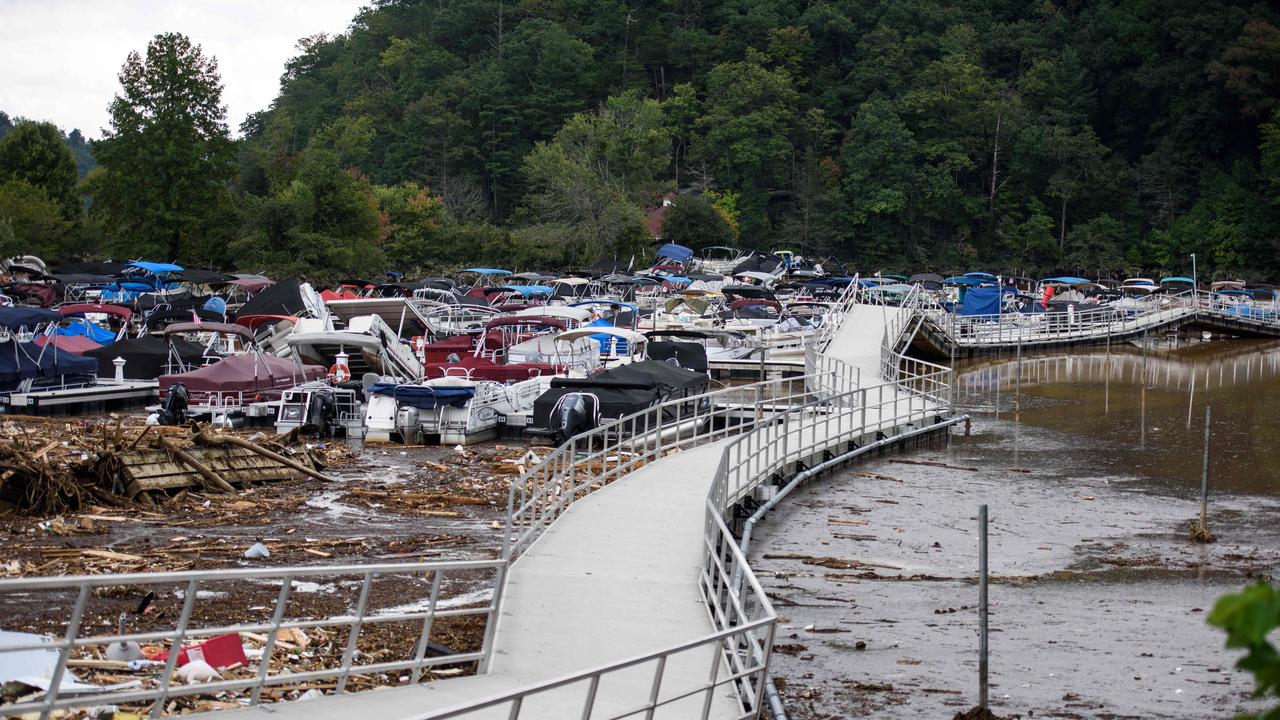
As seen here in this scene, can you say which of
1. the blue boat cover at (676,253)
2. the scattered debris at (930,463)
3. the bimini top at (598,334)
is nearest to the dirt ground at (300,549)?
the scattered debris at (930,463)

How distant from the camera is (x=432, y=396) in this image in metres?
32.7

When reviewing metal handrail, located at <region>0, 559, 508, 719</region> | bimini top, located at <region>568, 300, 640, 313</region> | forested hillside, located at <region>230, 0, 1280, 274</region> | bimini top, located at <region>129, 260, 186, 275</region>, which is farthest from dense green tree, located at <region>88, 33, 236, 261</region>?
metal handrail, located at <region>0, 559, 508, 719</region>

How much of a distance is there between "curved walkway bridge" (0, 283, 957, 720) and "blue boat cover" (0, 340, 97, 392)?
18.4 metres

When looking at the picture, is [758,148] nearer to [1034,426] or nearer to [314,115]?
[314,115]

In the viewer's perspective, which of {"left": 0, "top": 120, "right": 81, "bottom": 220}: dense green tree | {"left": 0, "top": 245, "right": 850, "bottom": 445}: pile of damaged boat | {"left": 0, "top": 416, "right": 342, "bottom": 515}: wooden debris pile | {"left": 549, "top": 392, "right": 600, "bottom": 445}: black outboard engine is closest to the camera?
{"left": 0, "top": 416, "right": 342, "bottom": 515}: wooden debris pile

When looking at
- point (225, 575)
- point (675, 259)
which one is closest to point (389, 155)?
point (675, 259)

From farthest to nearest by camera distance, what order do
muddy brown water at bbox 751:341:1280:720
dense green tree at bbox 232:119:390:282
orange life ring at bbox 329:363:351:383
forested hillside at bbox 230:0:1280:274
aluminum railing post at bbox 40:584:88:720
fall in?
forested hillside at bbox 230:0:1280:274 → dense green tree at bbox 232:119:390:282 → orange life ring at bbox 329:363:351:383 → muddy brown water at bbox 751:341:1280:720 → aluminum railing post at bbox 40:584:88:720

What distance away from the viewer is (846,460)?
30203 mm

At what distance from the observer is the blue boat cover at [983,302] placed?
64.6m

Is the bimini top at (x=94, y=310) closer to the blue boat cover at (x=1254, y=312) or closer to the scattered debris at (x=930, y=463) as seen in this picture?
the scattered debris at (x=930, y=463)

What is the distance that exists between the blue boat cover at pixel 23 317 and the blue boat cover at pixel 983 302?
41188 millimetres

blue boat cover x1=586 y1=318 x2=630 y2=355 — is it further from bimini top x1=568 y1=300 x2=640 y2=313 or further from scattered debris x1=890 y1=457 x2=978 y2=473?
scattered debris x1=890 y1=457 x2=978 y2=473

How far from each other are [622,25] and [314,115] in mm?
33751

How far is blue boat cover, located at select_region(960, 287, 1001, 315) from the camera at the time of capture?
64.6 metres
